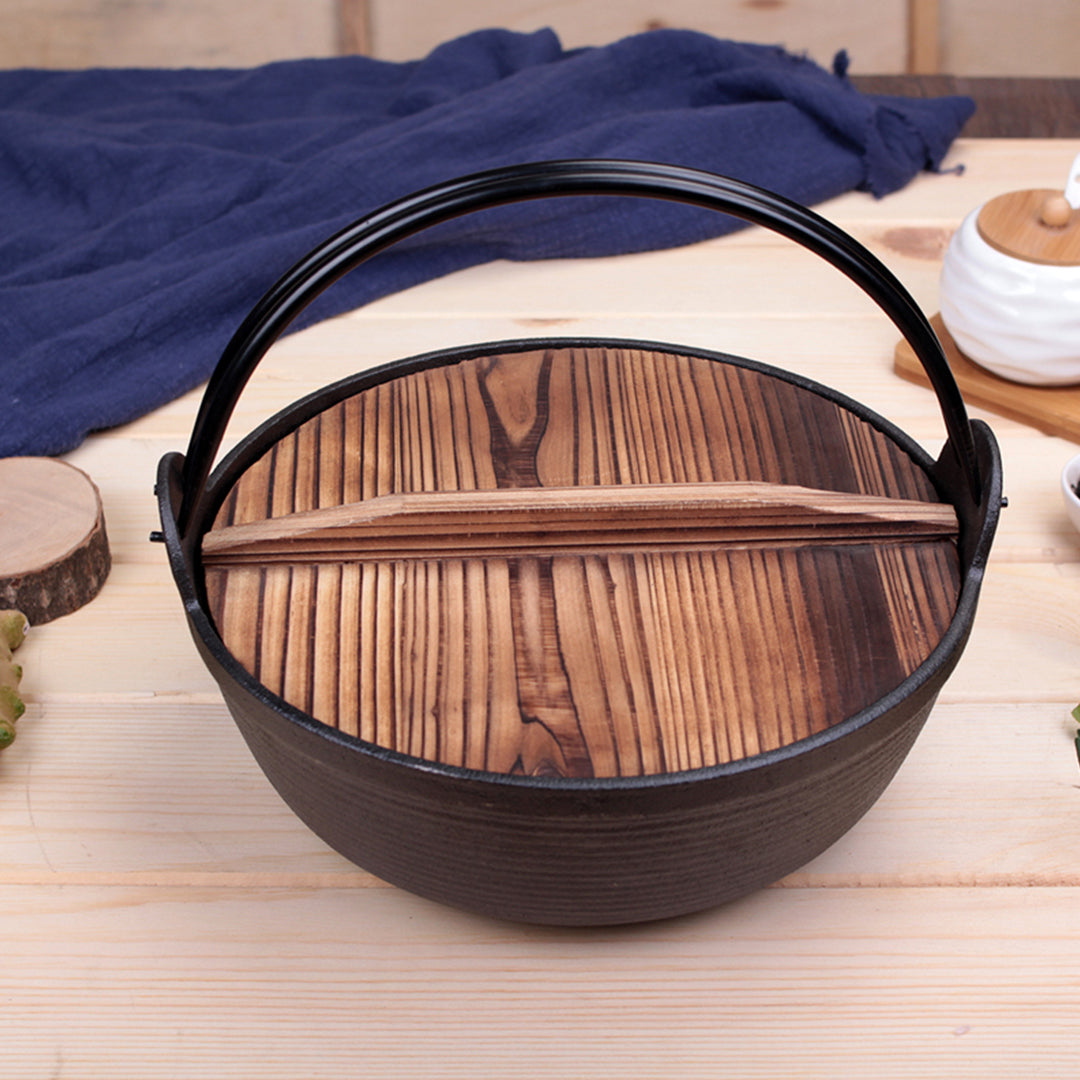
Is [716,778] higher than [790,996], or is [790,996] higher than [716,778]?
[716,778]

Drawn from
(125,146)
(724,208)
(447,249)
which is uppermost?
(724,208)

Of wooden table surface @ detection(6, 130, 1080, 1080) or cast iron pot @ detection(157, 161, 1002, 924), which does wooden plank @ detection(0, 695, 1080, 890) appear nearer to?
wooden table surface @ detection(6, 130, 1080, 1080)

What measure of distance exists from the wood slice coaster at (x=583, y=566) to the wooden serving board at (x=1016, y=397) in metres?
0.51

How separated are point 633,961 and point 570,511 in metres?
0.31

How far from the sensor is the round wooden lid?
1282 mm

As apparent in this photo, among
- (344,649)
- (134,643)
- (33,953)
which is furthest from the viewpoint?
(134,643)

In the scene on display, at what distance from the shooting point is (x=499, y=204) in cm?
71

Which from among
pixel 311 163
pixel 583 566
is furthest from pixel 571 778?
pixel 311 163

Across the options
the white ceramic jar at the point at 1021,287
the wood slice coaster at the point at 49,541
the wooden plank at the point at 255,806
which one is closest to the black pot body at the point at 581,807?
the wooden plank at the point at 255,806

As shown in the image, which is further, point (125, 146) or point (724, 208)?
point (125, 146)

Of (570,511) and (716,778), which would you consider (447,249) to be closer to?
(570,511)

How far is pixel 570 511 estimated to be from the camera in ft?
2.72

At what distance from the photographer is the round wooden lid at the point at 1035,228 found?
1282mm

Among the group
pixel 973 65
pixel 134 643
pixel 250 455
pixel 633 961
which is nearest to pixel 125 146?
pixel 134 643
